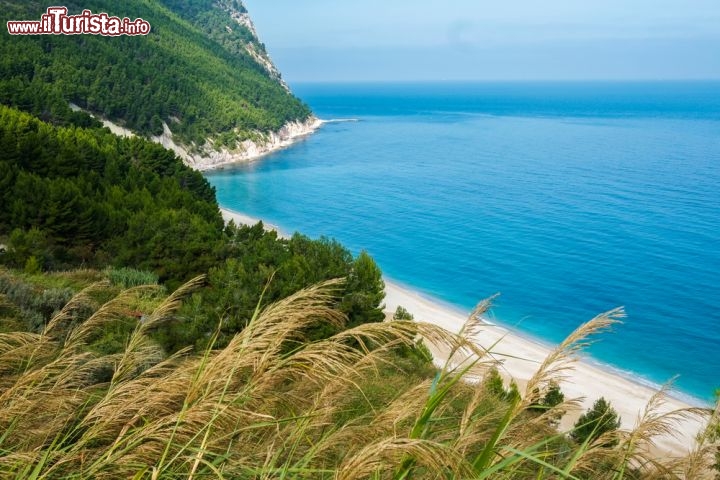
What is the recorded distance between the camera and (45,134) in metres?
28.9

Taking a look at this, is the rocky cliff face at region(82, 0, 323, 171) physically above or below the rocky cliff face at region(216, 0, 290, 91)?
below

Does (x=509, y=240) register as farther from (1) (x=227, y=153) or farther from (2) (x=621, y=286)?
(1) (x=227, y=153)

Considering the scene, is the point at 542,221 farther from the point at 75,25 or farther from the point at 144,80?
the point at 75,25

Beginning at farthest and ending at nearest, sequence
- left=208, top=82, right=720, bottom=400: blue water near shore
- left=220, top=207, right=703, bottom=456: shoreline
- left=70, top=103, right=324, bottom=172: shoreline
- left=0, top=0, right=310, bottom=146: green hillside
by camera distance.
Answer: left=70, top=103, right=324, bottom=172: shoreline < left=0, top=0, right=310, bottom=146: green hillside < left=208, top=82, right=720, bottom=400: blue water near shore < left=220, top=207, right=703, bottom=456: shoreline

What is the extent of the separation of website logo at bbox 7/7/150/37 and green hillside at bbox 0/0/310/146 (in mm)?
1106

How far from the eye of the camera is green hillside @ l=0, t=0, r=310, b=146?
56.6m

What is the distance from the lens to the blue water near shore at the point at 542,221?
32.1 m

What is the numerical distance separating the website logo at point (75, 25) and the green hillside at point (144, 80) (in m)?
1.11

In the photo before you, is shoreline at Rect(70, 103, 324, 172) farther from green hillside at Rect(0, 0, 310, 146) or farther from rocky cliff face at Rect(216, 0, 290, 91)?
rocky cliff face at Rect(216, 0, 290, 91)

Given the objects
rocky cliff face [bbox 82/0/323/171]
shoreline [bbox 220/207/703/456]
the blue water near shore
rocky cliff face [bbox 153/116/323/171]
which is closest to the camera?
shoreline [bbox 220/207/703/456]

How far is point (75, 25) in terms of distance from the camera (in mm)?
76062

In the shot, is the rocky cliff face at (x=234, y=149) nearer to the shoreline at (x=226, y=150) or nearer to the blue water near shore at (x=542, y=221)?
the shoreline at (x=226, y=150)

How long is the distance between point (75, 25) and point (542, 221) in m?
66.8

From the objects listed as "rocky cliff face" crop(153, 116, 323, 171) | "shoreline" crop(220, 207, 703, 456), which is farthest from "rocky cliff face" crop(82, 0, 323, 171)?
"shoreline" crop(220, 207, 703, 456)
